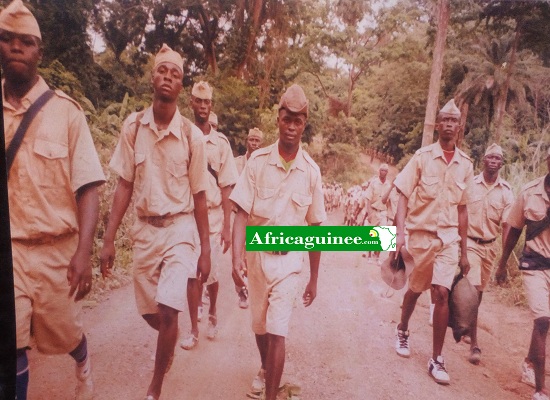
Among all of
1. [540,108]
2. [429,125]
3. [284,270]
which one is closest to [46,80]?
[284,270]

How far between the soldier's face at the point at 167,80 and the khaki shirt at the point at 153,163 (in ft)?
0.37

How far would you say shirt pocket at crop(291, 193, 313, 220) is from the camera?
254 cm

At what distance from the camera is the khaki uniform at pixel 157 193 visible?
243cm

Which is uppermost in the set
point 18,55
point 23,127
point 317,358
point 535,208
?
point 18,55

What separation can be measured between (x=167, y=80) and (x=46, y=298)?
1218 millimetres

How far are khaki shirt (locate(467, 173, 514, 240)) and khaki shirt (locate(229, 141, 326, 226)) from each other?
6.63 feet

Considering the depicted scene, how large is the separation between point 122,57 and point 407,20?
1690mm

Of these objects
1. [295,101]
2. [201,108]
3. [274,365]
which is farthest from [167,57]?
[274,365]

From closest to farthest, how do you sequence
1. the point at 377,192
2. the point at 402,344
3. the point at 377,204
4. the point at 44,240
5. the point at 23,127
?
the point at 23,127 → the point at 44,240 → the point at 402,344 → the point at 377,192 → the point at 377,204

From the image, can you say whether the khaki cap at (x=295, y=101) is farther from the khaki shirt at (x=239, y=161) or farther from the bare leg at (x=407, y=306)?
the bare leg at (x=407, y=306)

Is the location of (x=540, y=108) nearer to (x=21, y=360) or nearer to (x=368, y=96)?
→ (x=368, y=96)

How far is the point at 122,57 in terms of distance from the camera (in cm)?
238

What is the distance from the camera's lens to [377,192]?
4438 millimetres

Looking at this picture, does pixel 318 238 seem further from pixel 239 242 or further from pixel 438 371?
pixel 438 371
